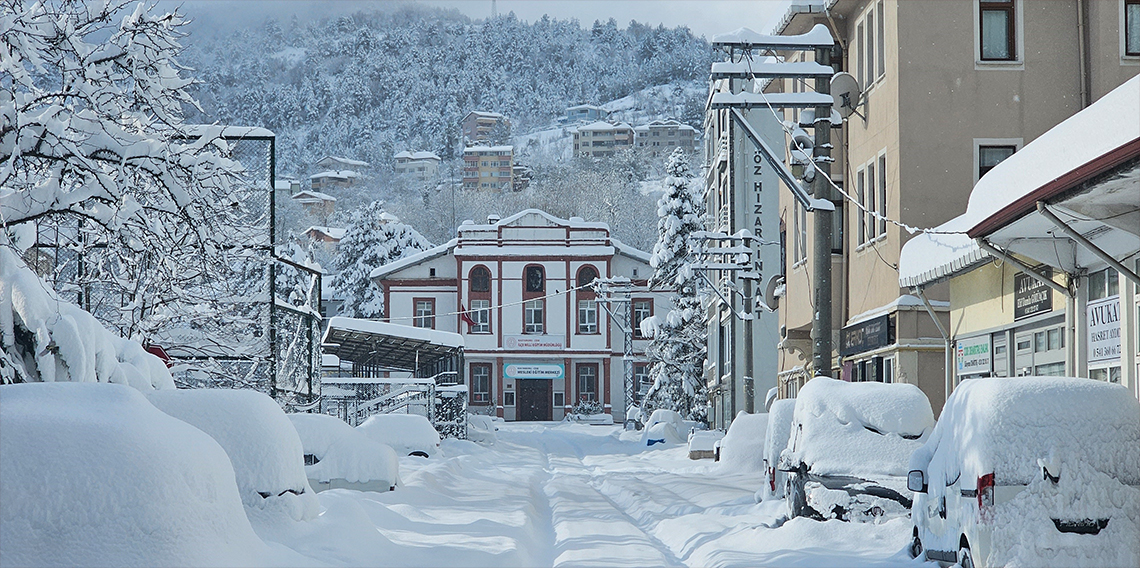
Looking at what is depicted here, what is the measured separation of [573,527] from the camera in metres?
16.9

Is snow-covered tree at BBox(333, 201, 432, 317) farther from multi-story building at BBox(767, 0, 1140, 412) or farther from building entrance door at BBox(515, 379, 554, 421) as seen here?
multi-story building at BBox(767, 0, 1140, 412)

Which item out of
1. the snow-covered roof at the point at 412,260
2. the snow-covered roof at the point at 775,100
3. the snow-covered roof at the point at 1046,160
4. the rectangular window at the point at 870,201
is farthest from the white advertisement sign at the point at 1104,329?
the snow-covered roof at the point at 412,260

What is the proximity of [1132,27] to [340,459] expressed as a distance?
1642 cm

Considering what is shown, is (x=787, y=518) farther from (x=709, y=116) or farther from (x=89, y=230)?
(x=709, y=116)

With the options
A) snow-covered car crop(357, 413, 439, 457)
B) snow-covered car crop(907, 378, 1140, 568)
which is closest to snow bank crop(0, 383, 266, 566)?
snow-covered car crop(907, 378, 1140, 568)

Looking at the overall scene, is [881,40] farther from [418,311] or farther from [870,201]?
[418,311]

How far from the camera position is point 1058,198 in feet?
39.9

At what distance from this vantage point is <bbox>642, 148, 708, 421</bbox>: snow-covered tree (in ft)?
190

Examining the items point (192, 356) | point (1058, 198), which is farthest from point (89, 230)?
point (192, 356)

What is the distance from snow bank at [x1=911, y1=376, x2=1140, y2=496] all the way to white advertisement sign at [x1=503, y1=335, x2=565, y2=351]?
6711 centimetres

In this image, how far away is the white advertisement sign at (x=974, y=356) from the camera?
68.7ft

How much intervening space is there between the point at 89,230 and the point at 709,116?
47720 millimetres

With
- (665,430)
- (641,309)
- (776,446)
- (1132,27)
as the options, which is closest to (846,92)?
(1132,27)

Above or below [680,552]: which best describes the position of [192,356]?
above
